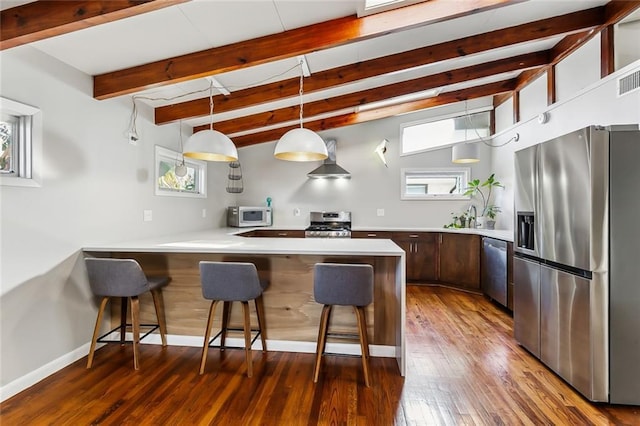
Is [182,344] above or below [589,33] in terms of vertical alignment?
below

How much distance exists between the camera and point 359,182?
18.1 feet

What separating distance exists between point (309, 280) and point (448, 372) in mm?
1225

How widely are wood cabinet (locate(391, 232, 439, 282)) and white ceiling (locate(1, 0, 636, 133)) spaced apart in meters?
2.65

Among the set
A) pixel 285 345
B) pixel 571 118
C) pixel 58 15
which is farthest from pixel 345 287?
pixel 571 118

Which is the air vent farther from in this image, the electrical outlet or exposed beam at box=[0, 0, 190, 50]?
the electrical outlet

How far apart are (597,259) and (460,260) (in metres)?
2.65

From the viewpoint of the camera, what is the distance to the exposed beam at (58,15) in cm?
164

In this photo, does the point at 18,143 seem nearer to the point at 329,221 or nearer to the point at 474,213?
the point at 329,221

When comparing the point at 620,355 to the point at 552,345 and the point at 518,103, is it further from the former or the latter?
the point at 518,103

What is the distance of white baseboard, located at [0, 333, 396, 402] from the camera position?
6.72 ft

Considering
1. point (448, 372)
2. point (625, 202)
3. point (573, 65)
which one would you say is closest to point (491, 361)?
point (448, 372)

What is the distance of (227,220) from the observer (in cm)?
528

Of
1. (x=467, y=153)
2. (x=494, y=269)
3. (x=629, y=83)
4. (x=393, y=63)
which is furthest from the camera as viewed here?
(x=467, y=153)

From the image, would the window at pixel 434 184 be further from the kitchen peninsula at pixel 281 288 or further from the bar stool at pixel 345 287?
the bar stool at pixel 345 287
